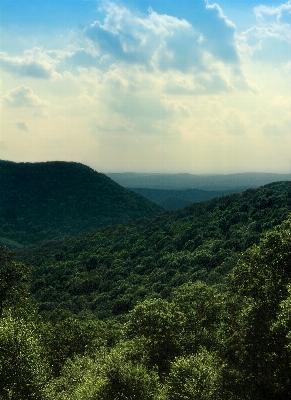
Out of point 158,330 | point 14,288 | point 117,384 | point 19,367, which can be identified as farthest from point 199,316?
point 14,288

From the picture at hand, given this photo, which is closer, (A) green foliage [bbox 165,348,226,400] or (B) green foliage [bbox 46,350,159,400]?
(A) green foliage [bbox 165,348,226,400]

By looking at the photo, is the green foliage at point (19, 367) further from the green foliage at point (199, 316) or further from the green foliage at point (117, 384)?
the green foliage at point (199, 316)

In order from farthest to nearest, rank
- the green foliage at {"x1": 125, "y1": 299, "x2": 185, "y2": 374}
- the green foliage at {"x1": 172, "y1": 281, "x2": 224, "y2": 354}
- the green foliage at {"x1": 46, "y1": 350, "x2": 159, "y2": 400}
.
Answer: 1. the green foliage at {"x1": 172, "y1": 281, "x2": 224, "y2": 354}
2. the green foliage at {"x1": 125, "y1": 299, "x2": 185, "y2": 374}
3. the green foliage at {"x1": 46, "y1": 350, "x2": 159, "y2": 400}

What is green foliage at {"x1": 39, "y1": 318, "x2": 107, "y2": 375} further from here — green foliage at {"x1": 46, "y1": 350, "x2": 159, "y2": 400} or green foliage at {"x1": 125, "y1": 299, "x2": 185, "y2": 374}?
green foliage at {"x1": 46, "y1": 350, "x2": 159, "y2": 400}

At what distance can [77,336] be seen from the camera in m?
57.0

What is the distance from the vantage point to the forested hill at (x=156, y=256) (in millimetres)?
103312

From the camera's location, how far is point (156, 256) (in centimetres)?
13325

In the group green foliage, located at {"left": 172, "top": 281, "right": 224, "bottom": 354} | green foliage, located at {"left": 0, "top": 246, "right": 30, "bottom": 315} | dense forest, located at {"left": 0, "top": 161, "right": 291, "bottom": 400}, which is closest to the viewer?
dense forest, located at {"left": 0, "top": 161, "right": 291, "bottom": 400}

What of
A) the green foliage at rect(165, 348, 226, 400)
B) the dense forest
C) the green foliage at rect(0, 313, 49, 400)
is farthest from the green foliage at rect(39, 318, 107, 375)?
the green foliage at rect(165, 348, 226, 400)

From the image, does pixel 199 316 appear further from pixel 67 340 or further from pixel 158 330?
pixel 67 340

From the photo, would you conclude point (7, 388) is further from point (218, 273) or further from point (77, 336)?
point (218, 273)

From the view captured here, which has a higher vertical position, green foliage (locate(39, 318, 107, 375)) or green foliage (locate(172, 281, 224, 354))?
green foliage (locate(172, 281, 224, 354))

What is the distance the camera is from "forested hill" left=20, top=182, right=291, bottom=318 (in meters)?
103

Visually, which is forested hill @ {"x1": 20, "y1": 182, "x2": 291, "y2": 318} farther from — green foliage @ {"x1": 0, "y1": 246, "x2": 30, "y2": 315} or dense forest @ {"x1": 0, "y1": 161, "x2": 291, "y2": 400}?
green foliage @ {"x1": 0, "y1": 246, "x2": 30, "y2": 315}
